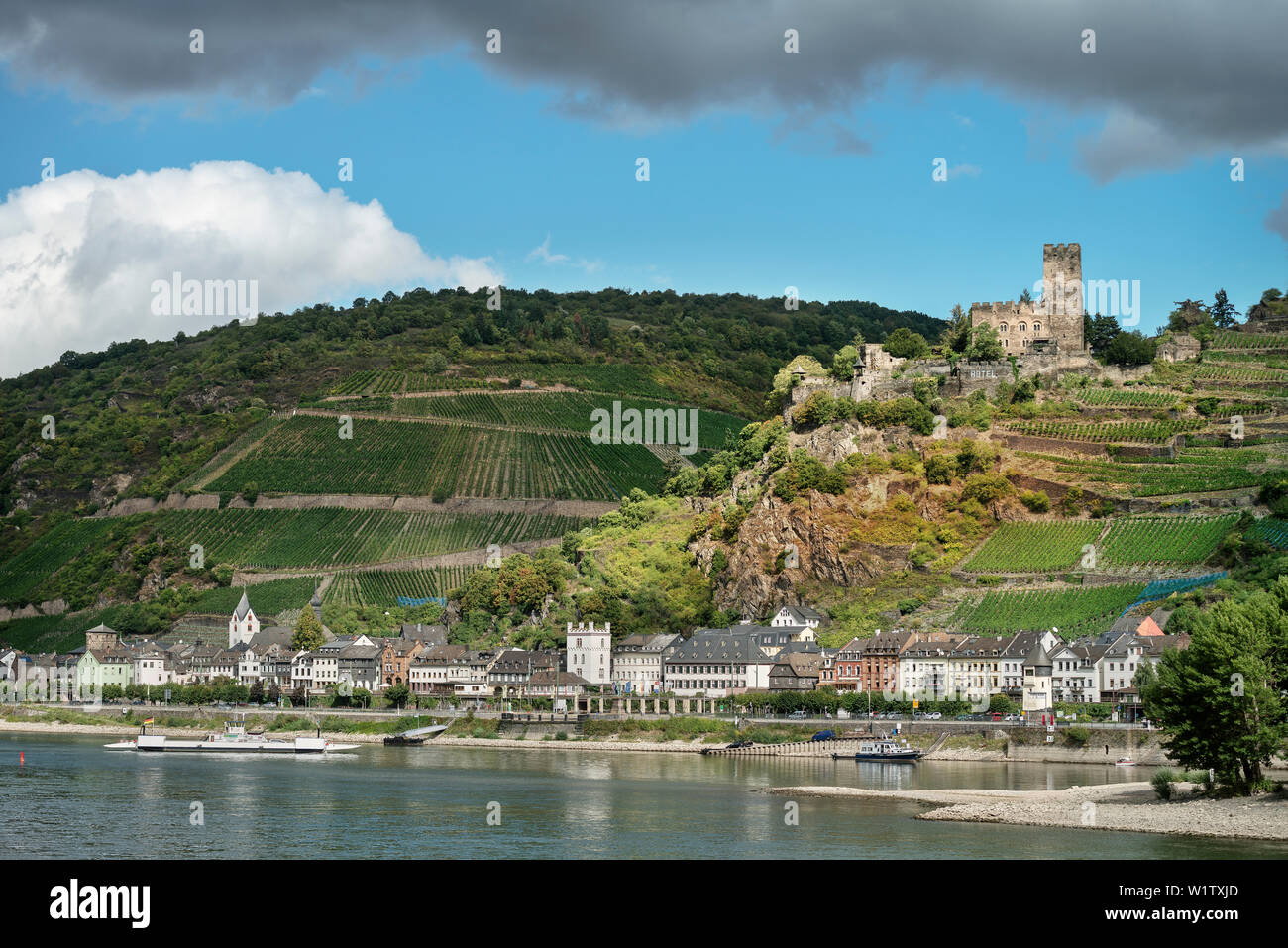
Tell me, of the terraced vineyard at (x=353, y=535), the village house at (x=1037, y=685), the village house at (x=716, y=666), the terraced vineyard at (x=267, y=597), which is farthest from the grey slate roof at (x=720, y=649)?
the terraced vineyard at (x=267, y=597)

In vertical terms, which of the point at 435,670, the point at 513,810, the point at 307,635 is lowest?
the point at 513,810

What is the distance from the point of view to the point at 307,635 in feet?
342

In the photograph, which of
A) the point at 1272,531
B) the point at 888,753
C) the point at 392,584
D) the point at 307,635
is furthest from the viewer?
the point at 392,584

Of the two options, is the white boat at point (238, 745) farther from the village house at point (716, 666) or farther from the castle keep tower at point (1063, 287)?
the castle keep tower at point (1063, 287)

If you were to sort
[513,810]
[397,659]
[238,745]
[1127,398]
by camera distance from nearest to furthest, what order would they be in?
1. [513,810]
2. [238,745]
3. [1127,398]
4. [397,659]

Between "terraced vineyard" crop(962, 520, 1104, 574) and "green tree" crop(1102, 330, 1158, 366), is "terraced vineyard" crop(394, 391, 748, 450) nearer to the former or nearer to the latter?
"green tree" crop(1102, 330, 1158, 366)

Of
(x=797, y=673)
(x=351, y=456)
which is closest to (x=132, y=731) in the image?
(x=351, y=456)

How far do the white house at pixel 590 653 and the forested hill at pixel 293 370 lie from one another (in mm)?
55831

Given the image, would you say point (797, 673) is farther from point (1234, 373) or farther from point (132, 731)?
point (132, 731)

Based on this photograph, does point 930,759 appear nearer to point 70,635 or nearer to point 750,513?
point 750,513

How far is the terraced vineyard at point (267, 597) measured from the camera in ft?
370

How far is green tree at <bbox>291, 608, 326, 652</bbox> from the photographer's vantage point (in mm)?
104312

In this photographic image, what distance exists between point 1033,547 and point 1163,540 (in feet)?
22.5
